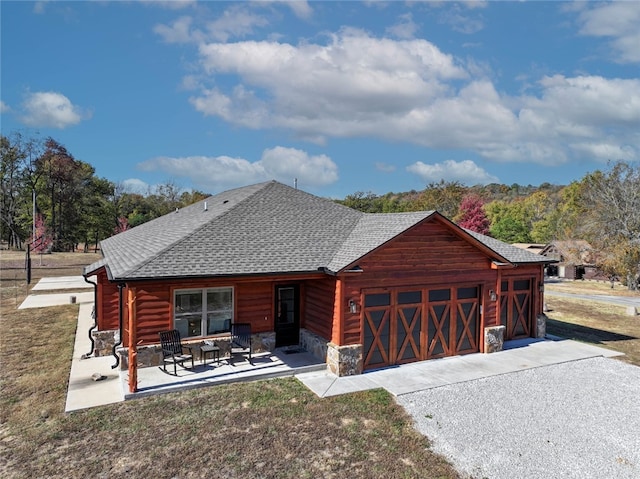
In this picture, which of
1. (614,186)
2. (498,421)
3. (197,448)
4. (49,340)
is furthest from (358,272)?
(614,186)

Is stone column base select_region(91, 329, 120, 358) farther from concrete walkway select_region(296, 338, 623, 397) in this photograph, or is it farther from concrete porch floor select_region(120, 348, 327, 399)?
concrete walkway select_region(296, 338, 623, 397)

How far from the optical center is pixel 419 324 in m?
12.5

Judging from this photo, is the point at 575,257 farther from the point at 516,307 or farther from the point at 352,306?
the point at 352,306

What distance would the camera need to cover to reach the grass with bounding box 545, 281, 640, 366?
15282 mm

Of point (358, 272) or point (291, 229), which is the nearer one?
point (358, 272)

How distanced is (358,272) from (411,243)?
1.99 m

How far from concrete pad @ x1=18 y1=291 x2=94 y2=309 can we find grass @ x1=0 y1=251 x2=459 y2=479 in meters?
11.1

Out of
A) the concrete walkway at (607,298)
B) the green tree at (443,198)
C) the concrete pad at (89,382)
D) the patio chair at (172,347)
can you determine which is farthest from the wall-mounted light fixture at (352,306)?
the green tree at (443,198)

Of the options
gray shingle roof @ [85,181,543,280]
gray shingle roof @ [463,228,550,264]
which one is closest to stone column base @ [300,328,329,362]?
gray shingle roof @ [85,181,543,280]

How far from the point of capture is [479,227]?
3678 cm

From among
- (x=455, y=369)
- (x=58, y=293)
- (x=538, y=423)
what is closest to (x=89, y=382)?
(x=455, y=369)

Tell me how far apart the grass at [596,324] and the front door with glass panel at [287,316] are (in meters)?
10.1

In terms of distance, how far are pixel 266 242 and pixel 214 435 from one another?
6.20m

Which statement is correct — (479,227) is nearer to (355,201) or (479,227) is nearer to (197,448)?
(355,201)
